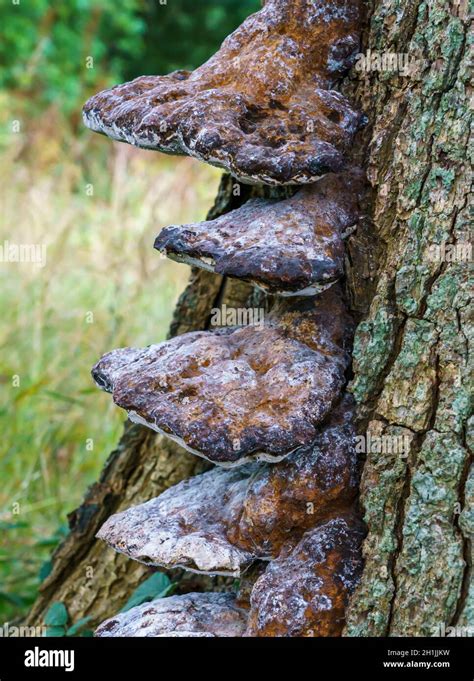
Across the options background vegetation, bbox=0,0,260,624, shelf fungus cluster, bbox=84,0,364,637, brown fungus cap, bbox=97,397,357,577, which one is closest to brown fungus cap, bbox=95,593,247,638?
shelf fungus cluster, bbox=84,0,364,637

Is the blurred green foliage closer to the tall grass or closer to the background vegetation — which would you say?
the background vegetation

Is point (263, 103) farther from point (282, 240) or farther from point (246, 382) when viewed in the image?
point (246, 382)

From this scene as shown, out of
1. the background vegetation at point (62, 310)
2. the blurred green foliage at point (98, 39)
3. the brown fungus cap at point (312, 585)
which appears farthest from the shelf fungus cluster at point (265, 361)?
the blurred green foliage at point (98, 39)

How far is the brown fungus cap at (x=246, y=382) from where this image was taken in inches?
57.2

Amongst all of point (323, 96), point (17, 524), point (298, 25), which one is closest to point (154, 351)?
point (323, 96)

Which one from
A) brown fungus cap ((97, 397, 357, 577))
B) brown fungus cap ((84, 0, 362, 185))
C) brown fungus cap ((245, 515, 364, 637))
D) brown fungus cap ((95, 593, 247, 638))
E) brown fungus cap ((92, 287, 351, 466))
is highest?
brown fungus cap ((84, 0, 362, 185))

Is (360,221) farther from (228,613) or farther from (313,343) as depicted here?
(228,613)

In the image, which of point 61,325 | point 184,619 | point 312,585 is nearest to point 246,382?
point 312,585

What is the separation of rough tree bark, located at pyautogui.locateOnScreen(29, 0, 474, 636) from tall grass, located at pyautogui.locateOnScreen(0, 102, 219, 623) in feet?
4.91

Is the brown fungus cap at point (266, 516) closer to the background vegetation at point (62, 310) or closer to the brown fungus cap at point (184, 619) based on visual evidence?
the brown fungus cap at point (184, 619)

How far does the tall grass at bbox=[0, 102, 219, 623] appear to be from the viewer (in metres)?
3.29

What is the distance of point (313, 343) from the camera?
1.61 meters

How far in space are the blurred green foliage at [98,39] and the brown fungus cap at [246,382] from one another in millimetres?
8342
